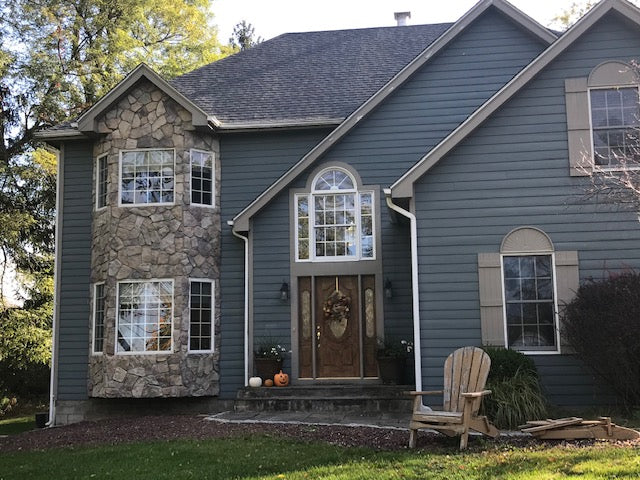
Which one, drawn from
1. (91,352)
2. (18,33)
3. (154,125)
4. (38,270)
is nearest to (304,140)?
(154,125)

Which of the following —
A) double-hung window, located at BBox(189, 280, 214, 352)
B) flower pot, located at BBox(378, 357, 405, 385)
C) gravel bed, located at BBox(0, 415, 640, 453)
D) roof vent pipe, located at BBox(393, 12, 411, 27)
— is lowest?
gravel bed, located at BBox(0, 415, 640, 453)

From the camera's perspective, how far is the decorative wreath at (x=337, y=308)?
1259 cm

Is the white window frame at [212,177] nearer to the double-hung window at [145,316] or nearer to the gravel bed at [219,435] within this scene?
the double-hung window at [145,316]

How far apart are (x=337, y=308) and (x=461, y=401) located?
4787 mm

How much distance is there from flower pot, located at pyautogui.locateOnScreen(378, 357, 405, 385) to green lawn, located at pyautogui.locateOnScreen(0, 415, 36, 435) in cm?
746

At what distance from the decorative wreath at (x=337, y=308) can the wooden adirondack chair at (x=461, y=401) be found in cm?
439

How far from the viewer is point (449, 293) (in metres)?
10.2

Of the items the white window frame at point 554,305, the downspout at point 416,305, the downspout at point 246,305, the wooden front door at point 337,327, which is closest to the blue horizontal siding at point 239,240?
the downspout at point 246,305

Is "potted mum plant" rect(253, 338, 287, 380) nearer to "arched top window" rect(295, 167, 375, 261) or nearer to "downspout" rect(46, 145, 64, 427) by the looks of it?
"arched top window" rect(295, 167, 375, 261)

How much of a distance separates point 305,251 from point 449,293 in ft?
11.1

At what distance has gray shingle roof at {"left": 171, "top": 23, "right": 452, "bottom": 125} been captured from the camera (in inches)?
540

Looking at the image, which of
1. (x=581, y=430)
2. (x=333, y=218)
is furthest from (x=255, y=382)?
(x=581, y=430)

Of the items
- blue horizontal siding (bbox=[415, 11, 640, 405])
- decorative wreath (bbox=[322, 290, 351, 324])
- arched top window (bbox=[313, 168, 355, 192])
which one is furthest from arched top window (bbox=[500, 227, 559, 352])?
arched top window (bbox=[313, 168, 355, 192])

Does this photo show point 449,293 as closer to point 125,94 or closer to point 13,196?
point 125,94
